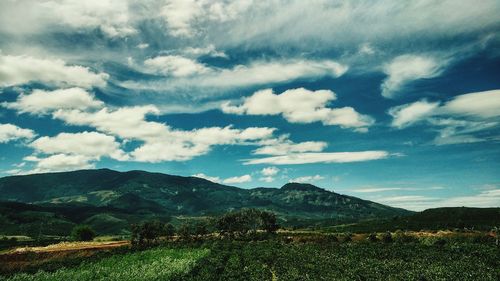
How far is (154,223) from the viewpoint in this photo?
616 feet

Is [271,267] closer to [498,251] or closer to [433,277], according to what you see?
[433,277]

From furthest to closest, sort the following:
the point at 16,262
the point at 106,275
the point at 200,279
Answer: the point at 16,262 < the point at 106,275 < the point at 200,279

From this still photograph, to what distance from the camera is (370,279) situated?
4703cm

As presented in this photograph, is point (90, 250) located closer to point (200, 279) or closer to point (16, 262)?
point (16, 262)

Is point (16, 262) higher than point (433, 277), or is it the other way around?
point (433, 277)

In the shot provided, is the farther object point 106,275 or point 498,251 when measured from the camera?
point 498,251

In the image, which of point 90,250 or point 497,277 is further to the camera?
point 90,250

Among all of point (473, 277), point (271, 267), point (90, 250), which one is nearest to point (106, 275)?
point (271, 267)

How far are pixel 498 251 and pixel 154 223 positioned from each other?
151m

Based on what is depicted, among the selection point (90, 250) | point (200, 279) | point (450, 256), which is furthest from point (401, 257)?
point (90, 250)

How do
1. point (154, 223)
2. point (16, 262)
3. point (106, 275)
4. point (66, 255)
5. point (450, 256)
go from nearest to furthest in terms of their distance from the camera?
point (106, 275) → point (450, 256) → point (16, 262) → point (66, 255) → point (154, 223)

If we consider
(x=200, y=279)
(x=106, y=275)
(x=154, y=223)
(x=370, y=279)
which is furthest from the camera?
(x=154, y=223)

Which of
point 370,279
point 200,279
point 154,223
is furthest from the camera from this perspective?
point 154,223

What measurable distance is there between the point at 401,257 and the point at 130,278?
5226 centimetres
